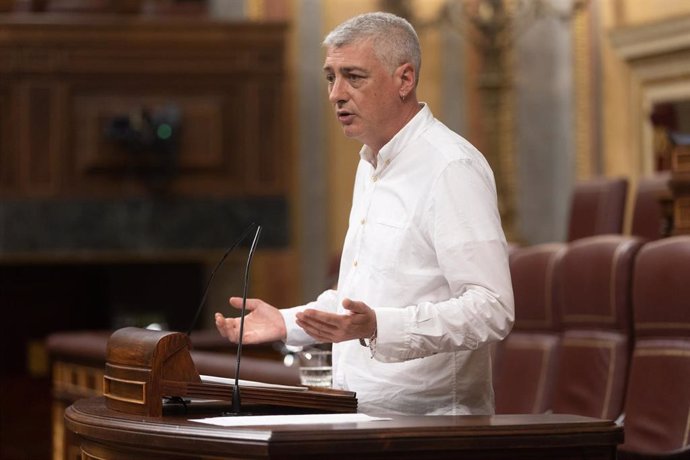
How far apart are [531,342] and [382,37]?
1950mm

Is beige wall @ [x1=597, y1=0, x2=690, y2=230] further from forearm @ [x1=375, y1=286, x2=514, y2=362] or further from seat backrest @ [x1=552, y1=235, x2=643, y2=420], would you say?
forearm @ [x1=375, y1=286, x2=514, y2=362]

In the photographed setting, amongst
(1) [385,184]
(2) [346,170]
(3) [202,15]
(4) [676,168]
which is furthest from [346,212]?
(1) [385,184]

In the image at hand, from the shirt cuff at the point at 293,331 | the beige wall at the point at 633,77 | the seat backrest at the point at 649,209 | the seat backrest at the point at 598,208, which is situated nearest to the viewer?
the shirt cuff at the point at 293,331

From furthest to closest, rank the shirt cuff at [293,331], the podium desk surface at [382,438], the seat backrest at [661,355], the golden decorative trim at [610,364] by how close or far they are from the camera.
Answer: the golden decorative trim at [610,364], the seat backrest at [661,355], the shirt cuff at [293,331], the podium desk surface at [382,438]

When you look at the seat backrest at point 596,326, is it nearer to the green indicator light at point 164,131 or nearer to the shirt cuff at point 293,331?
the shirt cuff at point 293,331

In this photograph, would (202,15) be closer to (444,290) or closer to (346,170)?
(346,170)

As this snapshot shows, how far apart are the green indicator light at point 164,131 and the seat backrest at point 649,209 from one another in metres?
2.50

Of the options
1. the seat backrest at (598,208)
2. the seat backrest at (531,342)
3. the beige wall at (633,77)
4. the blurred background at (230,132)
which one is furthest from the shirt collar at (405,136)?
the beige wall at (633,77)

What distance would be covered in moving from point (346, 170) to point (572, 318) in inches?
130

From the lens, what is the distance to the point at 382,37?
226 cm

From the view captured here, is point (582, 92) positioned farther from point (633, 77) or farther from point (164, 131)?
point (164, 131)

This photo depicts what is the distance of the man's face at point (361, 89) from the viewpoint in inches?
88.8

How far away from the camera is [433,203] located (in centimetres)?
221

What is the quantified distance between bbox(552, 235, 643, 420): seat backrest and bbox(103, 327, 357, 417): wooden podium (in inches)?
62.2
